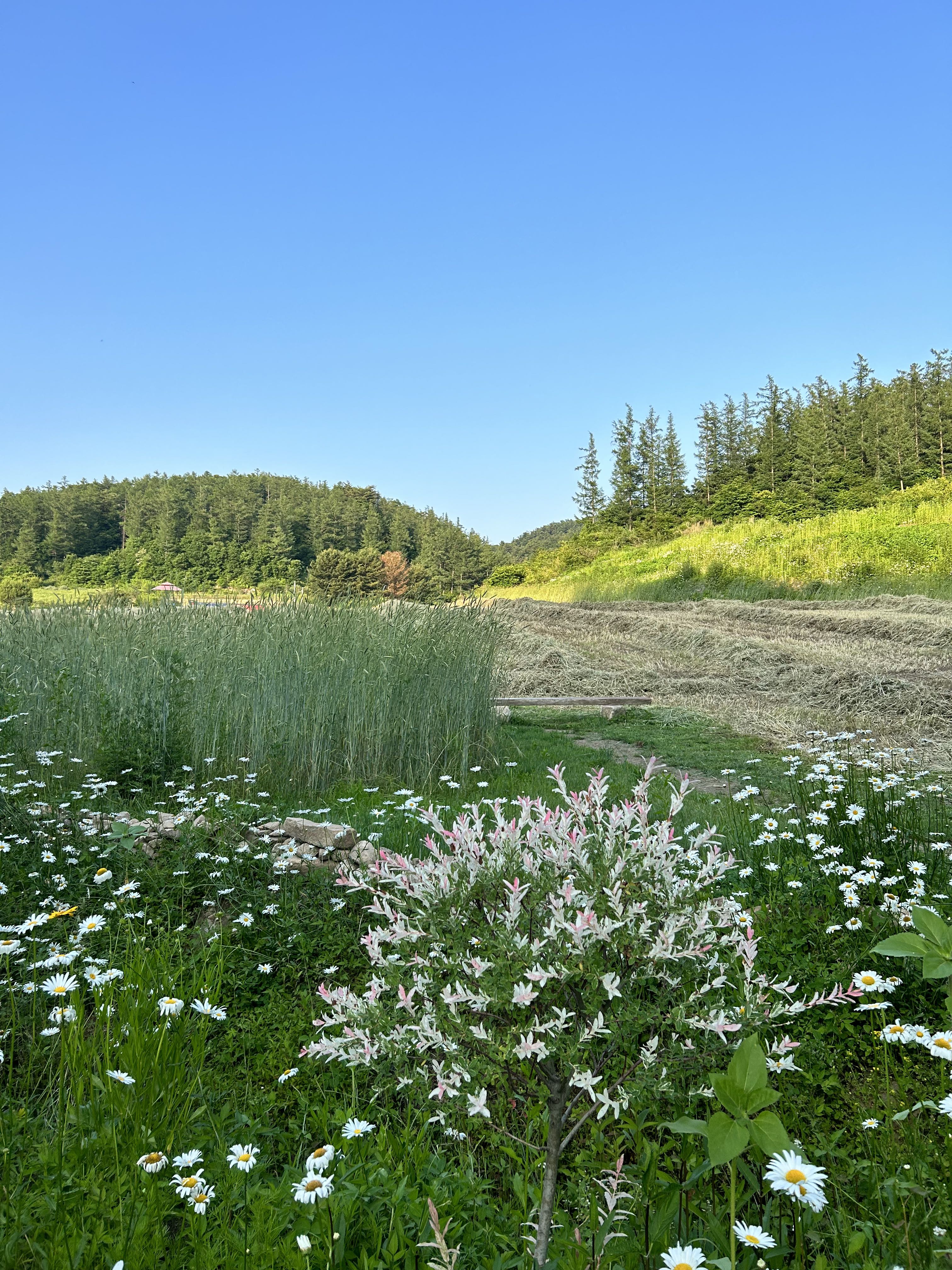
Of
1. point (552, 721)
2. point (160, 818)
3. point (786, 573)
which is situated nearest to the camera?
point (160, 818)

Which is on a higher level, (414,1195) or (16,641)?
(16,641)

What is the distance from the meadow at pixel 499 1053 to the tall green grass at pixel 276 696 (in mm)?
2508

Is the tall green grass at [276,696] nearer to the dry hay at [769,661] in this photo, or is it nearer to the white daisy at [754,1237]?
the dry hay at [769,661]

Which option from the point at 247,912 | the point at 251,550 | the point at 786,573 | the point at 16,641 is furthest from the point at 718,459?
the point at 247,912

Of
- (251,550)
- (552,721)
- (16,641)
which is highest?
(251,550)

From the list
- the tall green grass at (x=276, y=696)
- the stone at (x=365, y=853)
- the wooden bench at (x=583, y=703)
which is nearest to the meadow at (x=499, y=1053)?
the stone at (x=365, y=853)

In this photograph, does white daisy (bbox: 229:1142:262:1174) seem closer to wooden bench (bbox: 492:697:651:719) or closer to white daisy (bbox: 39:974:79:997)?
white daisy (bbox: 39:974:79:997)

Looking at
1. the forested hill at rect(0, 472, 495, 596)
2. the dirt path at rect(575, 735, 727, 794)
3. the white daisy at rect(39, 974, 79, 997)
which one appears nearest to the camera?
the white daisy at rect(39, 974, 79, 997)

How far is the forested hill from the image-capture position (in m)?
40.1

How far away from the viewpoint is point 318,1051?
1.62 meters

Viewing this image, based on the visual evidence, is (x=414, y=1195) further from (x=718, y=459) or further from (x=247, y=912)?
(x=718, y=459)

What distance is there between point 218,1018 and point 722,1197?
52.7 inches

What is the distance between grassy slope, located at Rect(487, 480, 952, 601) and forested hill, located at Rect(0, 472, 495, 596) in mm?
10838

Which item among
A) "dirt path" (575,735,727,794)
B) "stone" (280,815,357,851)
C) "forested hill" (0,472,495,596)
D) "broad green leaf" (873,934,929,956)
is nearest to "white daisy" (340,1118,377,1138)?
"broad green leaf" (873,934,929,956)
